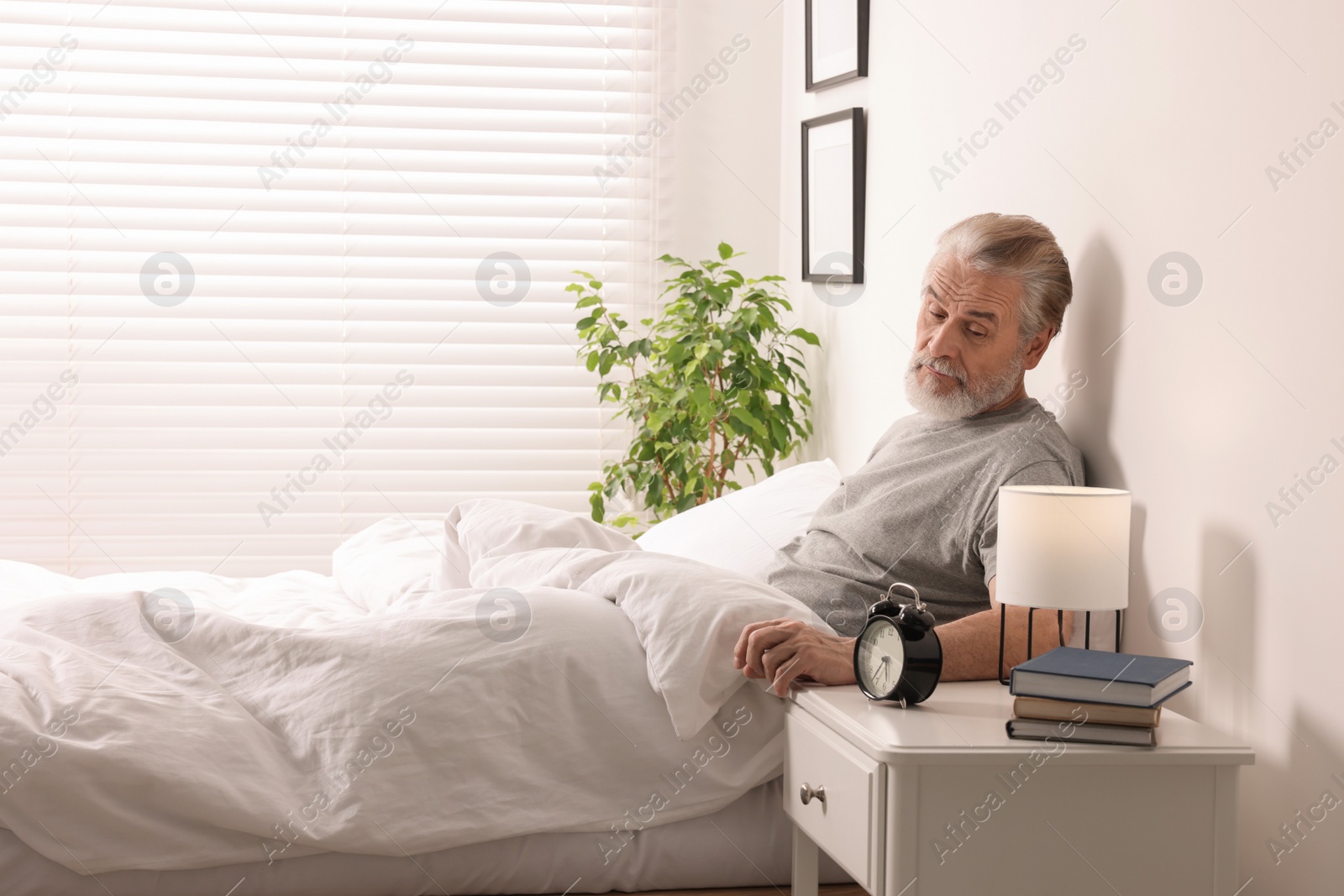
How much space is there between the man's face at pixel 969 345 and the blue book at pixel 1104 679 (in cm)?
66

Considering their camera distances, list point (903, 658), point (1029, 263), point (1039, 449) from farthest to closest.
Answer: point (1029, 263) < point (1039, 449) < point (903, 658)

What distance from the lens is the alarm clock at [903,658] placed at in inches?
57.1

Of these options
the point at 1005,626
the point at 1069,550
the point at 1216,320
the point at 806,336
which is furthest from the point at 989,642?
the point at 806,336

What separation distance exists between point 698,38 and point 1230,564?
270cm

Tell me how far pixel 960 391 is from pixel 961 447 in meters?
0.10

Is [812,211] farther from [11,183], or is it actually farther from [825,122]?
[11,183]

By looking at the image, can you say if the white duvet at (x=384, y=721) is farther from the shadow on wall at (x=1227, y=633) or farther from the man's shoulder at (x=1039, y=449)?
the shadow on wall at (x=1227, y=633)

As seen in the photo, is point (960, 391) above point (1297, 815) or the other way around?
→ above

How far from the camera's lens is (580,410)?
148 inches

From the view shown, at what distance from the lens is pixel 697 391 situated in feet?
10.6

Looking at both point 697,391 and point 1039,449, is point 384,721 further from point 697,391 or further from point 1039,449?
point 697,391

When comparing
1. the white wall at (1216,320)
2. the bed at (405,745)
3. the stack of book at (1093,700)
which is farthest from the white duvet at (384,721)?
the white wall at (1216,320)

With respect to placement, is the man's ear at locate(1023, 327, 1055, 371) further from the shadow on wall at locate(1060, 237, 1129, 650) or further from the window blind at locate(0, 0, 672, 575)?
the window blind at locate(0, 0, 672, 575)

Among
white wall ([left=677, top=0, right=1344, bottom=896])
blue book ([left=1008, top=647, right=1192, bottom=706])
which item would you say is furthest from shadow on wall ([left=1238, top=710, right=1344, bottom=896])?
blue book ([left=1008, top=647, right=1192, bottom=706])
